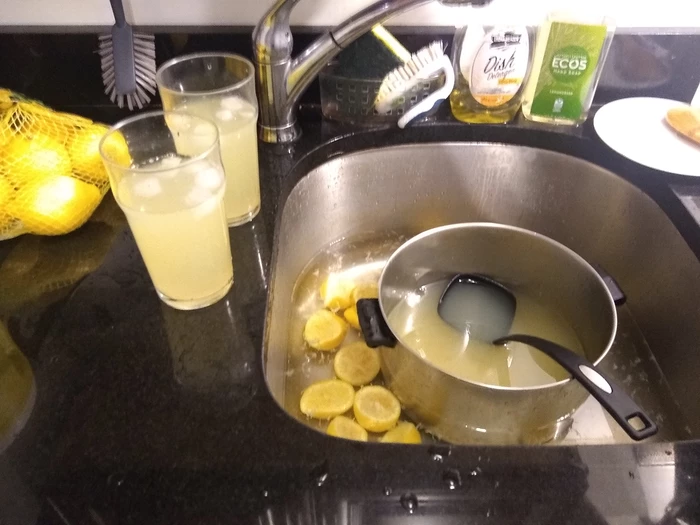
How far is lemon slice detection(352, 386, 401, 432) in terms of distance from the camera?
1.90 ft

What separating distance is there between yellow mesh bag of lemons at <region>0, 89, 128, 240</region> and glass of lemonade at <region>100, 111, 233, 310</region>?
0.11 m

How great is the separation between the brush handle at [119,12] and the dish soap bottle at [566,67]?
0.53 m

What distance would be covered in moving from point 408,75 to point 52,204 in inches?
18.0

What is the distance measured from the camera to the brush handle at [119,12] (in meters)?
0.69

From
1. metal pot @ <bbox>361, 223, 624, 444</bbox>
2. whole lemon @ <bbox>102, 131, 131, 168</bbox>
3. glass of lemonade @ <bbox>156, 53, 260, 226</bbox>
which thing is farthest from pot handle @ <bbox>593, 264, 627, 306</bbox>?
whole lemon @ <bbox>102, 131, 131, 168</bbox>

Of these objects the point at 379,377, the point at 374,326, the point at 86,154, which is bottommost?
the point at 379,377

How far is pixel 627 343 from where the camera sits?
735 mm

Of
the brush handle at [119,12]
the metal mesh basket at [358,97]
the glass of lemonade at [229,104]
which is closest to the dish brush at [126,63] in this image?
the brush handle at [119,12]

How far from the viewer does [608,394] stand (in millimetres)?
476

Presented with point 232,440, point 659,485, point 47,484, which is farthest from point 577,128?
point 47,484

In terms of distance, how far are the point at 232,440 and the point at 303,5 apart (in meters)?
0.58

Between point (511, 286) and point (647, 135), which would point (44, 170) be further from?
point (647, 135)

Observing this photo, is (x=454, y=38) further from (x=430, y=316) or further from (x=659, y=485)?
(x=659, y=485)

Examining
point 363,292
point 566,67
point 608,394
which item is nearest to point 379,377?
point 363,292
